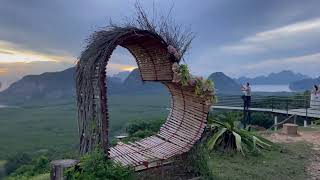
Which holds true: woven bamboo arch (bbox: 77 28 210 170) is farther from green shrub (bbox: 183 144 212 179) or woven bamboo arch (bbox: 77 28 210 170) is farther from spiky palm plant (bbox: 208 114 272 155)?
spiky palm plant (bbox: 208 114 272 155)

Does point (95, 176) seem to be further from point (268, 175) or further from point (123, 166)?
point (268, 175)

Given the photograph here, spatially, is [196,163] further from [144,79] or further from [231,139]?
[231,139]

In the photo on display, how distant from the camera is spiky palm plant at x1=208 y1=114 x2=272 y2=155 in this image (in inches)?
343

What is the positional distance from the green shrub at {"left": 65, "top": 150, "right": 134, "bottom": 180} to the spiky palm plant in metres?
3.89

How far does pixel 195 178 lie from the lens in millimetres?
6219

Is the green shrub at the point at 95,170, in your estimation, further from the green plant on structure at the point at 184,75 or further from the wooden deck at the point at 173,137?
the green plant on structure at the point at 184,75

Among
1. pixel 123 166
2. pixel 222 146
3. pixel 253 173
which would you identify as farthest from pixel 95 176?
pixel 222 146

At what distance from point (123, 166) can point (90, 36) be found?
6.44 ft

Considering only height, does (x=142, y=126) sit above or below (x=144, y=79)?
below

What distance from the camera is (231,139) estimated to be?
8898mm

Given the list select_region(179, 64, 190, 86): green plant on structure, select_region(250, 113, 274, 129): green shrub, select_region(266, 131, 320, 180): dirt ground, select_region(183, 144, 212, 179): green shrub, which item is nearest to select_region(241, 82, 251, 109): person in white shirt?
select_region(250, 113, 274, 129): green shrub

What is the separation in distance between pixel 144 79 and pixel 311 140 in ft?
19.8

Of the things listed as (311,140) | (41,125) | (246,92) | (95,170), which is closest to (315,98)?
(246,92)

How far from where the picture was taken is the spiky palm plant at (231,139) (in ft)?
28.6
